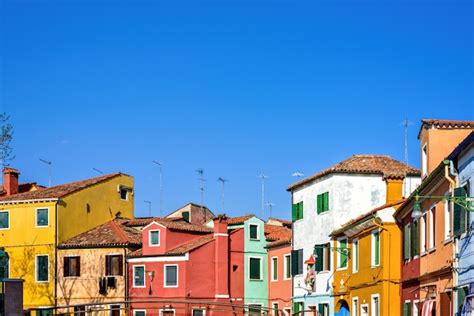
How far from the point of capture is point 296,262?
160ft

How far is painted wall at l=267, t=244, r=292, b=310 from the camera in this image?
53.2 m

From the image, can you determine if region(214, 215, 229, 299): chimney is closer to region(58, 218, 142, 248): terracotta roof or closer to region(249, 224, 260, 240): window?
region(249, 224, 260, 240): window

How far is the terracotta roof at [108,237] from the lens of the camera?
188 feet

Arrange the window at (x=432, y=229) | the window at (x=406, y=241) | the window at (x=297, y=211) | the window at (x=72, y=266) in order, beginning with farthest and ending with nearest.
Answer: the window at (x=72, y=266)
the window at (x=297, y=211)
the window at (x=406, y=241)
the window at (x=432, y=229)

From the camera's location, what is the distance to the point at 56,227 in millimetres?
58406

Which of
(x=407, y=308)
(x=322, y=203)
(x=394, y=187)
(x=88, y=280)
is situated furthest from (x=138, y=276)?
(x=407, y=308)

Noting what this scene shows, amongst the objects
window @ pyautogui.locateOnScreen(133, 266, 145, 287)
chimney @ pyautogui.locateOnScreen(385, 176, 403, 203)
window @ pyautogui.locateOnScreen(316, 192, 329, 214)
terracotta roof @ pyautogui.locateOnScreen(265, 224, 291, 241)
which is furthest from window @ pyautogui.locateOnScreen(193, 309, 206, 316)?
chimney @ pyautogui.locateOnScreen(385, 176, 403, 203)

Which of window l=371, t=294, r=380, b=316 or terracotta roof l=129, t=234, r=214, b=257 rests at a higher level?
terracotta roof l=129, t=234, r=214, b=257

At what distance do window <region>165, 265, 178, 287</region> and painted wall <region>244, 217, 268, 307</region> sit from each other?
467 cm

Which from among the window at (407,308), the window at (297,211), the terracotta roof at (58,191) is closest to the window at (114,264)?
the terracotta roof at (58,191)

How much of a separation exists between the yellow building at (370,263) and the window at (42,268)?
23.2 m

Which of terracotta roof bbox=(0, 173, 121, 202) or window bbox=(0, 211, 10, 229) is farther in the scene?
window bbox=(0, 211, 10, 229)

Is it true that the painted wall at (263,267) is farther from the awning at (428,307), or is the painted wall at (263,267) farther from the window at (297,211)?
the awning at (428,307)

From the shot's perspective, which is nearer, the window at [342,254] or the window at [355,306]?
the window at [355,306]
